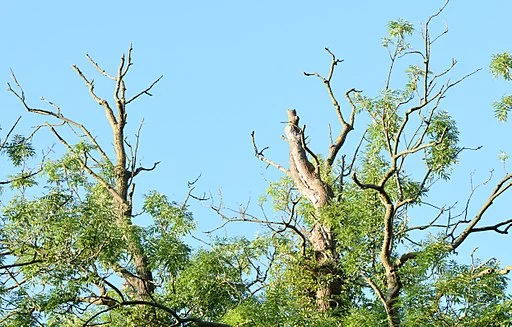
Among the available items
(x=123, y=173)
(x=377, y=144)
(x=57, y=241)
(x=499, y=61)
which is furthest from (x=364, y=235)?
(x=123, y=173)

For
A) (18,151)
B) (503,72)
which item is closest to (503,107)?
(503,72)

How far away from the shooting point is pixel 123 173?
15.5m

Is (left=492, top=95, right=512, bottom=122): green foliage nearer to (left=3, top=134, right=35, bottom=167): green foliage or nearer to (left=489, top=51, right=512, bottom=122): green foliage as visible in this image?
(left=489, top=51, right=512, bottom=122): green foliage

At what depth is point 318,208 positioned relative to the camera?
1359 cm

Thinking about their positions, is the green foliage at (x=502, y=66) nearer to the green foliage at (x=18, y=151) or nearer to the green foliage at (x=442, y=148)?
the green foliage at (x=442, y=148)

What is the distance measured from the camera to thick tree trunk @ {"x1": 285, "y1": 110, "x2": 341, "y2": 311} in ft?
43.2

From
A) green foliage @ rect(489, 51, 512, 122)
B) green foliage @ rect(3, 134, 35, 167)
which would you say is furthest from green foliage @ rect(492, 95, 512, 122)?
green foliage @ rect(3, 134, 35, 167)

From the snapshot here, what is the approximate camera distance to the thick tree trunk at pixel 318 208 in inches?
518

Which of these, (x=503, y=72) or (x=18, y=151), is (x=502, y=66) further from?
(x=18, y=151)

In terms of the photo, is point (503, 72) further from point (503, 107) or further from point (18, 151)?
point (18, 151)

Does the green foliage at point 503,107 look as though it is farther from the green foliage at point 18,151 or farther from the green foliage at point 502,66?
the green foliage at point 18,151

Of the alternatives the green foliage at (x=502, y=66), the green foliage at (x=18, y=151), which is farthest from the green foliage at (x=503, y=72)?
the green foliage at (x=18, y=151)

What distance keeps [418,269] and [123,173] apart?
5.68 m

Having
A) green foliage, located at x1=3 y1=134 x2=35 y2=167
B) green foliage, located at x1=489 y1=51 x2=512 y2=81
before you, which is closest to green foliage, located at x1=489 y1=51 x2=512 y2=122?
green foliage, located at x1=489 y1=51 x2=512 y2=81
